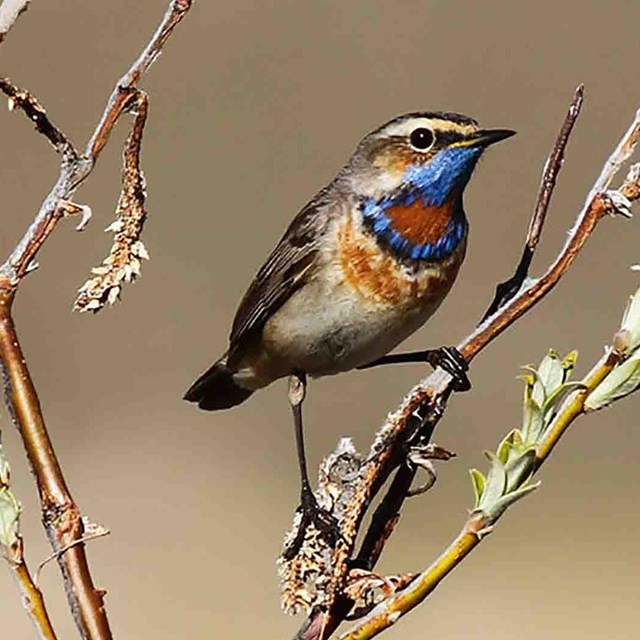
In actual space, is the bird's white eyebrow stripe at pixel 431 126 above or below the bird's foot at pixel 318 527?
above

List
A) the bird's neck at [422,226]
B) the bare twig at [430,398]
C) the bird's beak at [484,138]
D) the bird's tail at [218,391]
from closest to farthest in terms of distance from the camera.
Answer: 1. the bare twig at [430,398]
2. the bird's beak at [484,138]
3. the bird's neck at [422,226]
4. the bird's tail at [218,391]

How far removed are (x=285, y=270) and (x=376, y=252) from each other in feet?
1.00

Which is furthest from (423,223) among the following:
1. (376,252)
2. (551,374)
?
(551,374)

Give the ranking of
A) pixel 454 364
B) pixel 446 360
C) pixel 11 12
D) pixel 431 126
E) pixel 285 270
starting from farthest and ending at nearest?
pixel 285 270
pixel 431 126
pixel 446 360
pixel 454 364
pixel 11 12

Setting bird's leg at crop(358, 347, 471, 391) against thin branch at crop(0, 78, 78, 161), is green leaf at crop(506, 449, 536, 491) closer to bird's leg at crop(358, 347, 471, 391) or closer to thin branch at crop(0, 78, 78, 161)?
bird's leg at crop(358, 347, 471, 391)

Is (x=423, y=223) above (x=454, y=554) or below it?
above

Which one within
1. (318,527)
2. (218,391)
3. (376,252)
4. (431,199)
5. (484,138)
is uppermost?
(484,138)

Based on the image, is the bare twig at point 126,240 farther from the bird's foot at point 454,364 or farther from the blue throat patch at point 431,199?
the blue throat patch at point 431,199

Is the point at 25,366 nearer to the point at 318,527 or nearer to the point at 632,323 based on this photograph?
the point at 318,527

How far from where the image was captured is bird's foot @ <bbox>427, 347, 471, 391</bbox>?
130 cm

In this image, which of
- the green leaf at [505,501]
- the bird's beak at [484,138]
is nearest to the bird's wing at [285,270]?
the bird's beak at [484,138]

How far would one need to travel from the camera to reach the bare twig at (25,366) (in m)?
1.00

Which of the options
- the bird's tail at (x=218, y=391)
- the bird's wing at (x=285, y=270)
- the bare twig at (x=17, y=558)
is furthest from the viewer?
the bird's tail at (x=218, y=391)

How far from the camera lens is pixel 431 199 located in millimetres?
2936
